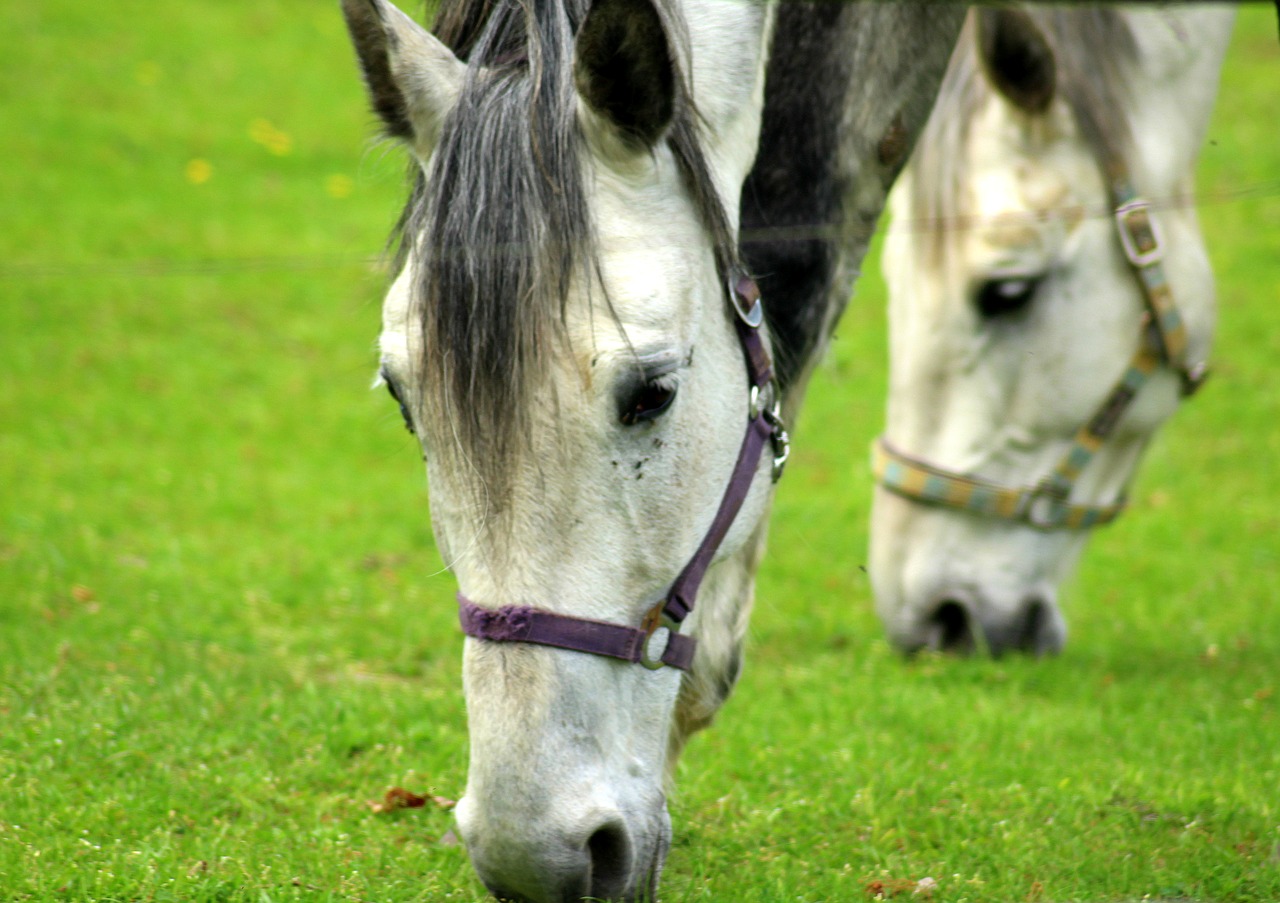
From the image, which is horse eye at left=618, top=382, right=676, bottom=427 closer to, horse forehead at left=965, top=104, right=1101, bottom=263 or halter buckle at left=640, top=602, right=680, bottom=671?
halter buckle at left=640, top=602, right=680, bottom=671

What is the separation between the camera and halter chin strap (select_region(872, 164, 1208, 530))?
4.63 meters

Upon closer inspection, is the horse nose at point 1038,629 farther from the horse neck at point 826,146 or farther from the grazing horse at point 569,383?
the grazing horse at point 569,383

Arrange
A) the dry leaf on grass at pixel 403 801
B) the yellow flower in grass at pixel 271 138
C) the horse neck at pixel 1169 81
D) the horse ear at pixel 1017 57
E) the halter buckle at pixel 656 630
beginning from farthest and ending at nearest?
the yellow flower in grass at pixel 271 138
the horse neck at pixel 1169 81
the horse ear at pixel 1017 57
the dry leaf on grass at pixel 403 801
the halter buckle at pixel 656 630

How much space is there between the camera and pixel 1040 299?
184 inches

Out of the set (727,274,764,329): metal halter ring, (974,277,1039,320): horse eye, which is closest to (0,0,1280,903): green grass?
(974,277,1039,320): horse eye

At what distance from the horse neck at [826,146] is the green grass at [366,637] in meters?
0.38

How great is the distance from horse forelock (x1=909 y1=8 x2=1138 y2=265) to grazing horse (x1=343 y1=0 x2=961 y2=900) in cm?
215

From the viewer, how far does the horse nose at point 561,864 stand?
2.41m

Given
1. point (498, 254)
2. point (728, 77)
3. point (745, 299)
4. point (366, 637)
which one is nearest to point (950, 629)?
point (366, 637)

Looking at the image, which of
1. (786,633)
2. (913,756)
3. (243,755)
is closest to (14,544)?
(243,755)

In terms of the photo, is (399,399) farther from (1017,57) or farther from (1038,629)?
(1038,629)

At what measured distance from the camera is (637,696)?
2.62 m

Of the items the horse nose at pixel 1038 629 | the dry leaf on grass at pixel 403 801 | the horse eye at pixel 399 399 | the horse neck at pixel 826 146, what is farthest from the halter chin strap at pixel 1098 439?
the horse eye at pixel 399 399

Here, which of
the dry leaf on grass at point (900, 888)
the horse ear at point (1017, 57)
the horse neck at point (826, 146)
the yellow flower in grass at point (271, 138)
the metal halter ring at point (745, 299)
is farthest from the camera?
the yellow flower in grass at point (271, 138)
